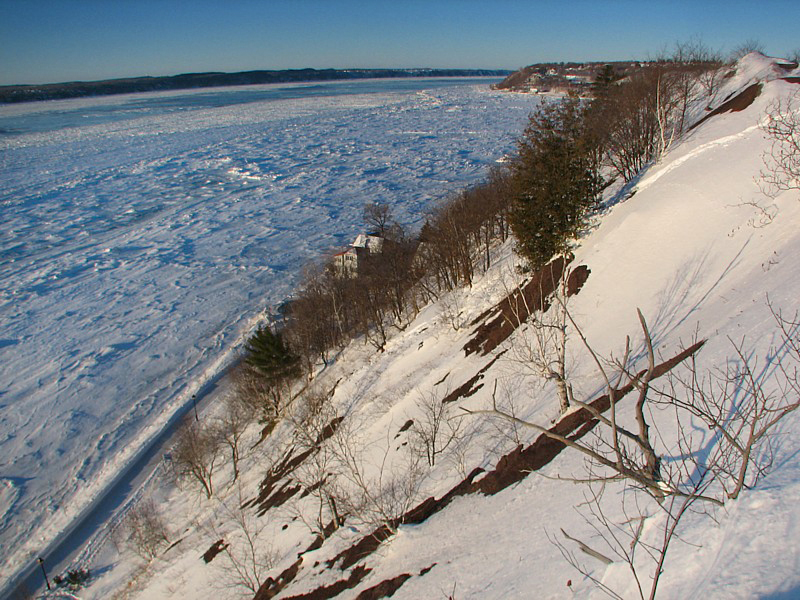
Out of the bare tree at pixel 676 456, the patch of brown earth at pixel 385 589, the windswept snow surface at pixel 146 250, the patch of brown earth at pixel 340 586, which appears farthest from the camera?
the windswept snow surface at pixel 146 250

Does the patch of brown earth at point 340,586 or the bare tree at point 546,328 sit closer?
the patch of brown earth at point 340,586

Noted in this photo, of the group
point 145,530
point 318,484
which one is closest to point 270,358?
point 145,530

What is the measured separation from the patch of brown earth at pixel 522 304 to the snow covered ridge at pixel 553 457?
491mm

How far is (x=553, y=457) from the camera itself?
33.7 feet

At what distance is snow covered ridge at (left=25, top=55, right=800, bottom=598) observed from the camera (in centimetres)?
561

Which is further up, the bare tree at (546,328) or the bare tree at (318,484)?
the bare tree at (546,328)

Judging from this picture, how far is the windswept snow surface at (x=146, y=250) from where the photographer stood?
2827cm

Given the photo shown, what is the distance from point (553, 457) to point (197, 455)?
20318 millimetres

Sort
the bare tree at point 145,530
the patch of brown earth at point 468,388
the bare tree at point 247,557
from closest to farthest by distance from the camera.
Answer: the bare tree at point 247,557 → the patch of brown earth at point 468,388 → the bare tree at point 145,530

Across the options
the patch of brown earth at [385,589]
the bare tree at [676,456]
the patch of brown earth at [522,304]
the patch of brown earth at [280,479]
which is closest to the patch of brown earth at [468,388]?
the patch of brown earth at [522,304]

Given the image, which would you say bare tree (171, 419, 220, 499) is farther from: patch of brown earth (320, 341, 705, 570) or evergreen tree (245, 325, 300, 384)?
patch of brown earth (320, 341, 705, 570)

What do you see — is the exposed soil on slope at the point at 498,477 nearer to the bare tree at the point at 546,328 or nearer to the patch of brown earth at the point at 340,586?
the patch of brown earth at the point at 340,586

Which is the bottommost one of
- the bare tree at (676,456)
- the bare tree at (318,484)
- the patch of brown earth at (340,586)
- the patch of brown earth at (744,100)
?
the bare tree at (318,484)

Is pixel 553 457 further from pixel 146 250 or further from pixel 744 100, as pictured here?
pixel 146 250
